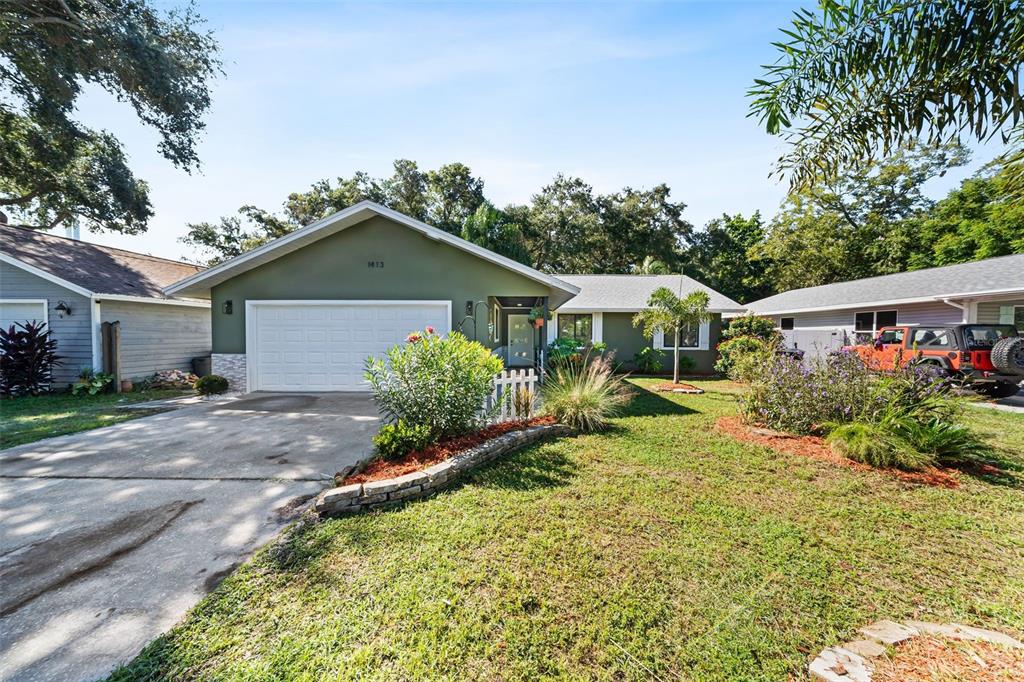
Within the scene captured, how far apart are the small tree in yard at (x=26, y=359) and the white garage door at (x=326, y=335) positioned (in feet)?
18.4

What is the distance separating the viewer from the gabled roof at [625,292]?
Answer: 15.5 meters

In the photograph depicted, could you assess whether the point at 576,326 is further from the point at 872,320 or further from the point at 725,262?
the point at 725,262

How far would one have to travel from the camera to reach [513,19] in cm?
507

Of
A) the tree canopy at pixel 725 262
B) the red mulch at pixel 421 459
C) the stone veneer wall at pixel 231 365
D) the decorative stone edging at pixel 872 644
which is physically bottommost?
the decorative stone edging at pixel 872 644

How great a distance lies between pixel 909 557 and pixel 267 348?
38.7ft

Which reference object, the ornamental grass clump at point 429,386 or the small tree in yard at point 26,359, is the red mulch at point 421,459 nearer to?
the ornamental grass clump at point 429,386

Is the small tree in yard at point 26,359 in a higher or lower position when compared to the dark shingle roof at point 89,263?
lower

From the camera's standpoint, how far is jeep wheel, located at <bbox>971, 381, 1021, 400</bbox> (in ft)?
30.9

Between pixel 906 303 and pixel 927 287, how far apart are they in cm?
99

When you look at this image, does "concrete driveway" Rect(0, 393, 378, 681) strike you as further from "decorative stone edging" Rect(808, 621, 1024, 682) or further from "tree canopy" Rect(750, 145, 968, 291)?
"tree canopy" Rect(750, 145, 968, 291)

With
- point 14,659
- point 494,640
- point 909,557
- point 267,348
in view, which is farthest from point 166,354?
point 909,557

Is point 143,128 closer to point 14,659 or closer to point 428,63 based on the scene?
point 428,63

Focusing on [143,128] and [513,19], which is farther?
[143,128]

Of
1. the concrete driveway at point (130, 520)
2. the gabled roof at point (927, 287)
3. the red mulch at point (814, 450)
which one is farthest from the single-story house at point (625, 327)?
the concrete driveway at point (130, 520)
